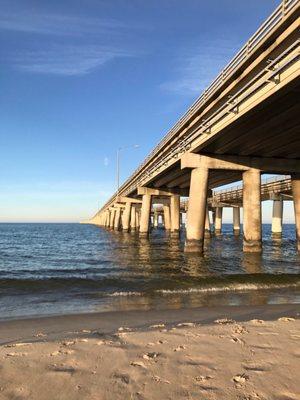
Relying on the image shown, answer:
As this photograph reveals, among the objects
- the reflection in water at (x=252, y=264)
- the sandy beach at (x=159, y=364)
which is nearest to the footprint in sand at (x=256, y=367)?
the sandy beach at (x=159, y=364)

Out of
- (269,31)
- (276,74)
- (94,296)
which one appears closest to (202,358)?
Result: (94,296)

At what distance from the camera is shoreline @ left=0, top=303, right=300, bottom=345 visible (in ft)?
23.8

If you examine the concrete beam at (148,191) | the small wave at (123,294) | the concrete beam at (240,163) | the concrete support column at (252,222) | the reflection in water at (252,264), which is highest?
the concrete beam at (148,191)

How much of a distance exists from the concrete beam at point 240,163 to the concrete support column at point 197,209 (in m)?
0.66

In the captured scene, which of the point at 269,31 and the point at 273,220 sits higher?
the point at 269,31

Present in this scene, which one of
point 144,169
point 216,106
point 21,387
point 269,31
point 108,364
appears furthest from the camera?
point 144,169

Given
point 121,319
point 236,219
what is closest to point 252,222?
point 121,319

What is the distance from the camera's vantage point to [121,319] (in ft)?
28.0

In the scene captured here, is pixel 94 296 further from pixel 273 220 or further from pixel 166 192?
pixel 273 220

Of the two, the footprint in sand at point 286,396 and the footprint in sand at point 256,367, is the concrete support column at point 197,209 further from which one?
the footprint in sand at point 286,396

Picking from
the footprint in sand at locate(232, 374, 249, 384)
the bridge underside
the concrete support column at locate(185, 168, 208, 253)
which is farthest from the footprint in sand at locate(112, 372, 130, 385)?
the concrete support column at locate(185, 168, 208, 253)

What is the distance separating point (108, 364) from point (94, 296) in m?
7.93

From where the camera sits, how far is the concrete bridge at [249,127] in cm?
1781

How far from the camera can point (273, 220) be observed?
7225cm
